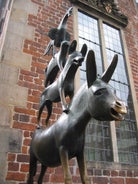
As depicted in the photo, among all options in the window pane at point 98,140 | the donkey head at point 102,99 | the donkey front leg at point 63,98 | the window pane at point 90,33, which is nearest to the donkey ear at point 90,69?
the donkey head at point 102,99

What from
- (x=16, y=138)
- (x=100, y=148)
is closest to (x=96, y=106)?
(x=16, y=138)

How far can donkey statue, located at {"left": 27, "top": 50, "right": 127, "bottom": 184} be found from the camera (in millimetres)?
980

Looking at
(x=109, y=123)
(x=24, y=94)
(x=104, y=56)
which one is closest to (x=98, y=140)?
(x=109, y=123)

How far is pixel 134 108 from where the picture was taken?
10.4 ft

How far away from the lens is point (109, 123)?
9.20 ft

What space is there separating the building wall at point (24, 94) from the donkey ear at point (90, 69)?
1.20 m

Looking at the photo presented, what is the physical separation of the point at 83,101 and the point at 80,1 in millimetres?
3148

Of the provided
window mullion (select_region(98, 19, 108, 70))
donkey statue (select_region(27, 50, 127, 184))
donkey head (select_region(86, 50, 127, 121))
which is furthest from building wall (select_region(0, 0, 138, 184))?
donkey head (select_region(86, 50, 127, 121))

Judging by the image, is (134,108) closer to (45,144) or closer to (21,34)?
(21,34)

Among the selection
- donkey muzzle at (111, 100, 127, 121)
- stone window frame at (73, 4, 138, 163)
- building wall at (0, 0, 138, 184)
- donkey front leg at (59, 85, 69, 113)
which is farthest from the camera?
stone window frame at (73, 4, 138, 163)

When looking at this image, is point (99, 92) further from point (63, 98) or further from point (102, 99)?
point (63, 98)

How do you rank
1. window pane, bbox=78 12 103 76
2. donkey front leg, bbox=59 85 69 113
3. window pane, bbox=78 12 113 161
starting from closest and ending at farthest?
donkey front leg, bbox=59 85 69 113 → window pane, bbox=78 12 113 161 → window pane, bbox=78 12 103 76

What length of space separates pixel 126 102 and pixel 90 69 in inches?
90.4

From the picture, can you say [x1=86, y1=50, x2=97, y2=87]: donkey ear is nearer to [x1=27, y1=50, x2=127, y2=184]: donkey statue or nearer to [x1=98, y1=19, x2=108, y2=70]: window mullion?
[x1=27, y1=50, x2=127, y2=184]: donkey statue
